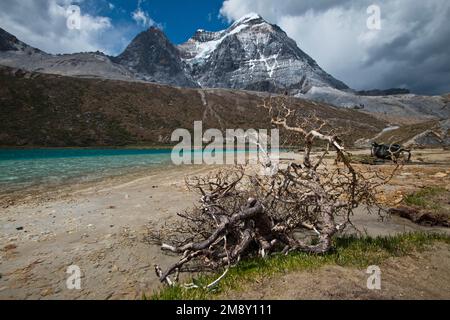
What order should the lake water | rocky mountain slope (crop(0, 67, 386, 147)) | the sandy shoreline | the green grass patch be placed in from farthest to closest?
rocky mountain slope (crop(0, 67, 386, 147)) → the lake water → the green grass patch → the sandy shoreline

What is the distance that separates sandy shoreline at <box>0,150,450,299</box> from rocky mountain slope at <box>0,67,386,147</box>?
71.7 m

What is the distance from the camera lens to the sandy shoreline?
621 centimetres

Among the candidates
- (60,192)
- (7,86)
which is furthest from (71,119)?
(60,192)

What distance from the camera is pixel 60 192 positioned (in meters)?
18.2

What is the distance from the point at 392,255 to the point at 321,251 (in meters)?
1.61

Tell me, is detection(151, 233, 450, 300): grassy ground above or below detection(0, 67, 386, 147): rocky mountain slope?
below

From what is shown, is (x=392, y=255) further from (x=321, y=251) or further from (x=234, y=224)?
(x=234, y=224)

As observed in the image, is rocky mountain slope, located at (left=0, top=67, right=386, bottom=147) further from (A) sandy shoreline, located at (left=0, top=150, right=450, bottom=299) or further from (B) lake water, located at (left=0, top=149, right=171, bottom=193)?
(A) sandy shoreline, located at (left=0, top=150, right=450, bottom=299)

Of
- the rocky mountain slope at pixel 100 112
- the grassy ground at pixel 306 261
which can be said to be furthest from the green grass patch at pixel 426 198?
the rocky mountain slope at pixel 100 112

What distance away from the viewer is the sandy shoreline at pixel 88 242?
6.21m

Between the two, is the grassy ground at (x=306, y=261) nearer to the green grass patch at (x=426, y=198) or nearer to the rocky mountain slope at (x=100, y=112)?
the green grass patch at (x=426, y=198)

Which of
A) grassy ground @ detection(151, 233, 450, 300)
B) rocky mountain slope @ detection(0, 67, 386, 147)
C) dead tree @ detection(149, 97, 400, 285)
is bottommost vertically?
grassy ground @ detection(151, 233, 450, 300)

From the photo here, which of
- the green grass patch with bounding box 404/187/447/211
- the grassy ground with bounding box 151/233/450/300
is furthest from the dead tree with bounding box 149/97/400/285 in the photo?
the green grass patch with bounding box 404/187/447/211

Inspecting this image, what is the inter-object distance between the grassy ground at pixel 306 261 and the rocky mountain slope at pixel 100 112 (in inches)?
2997
